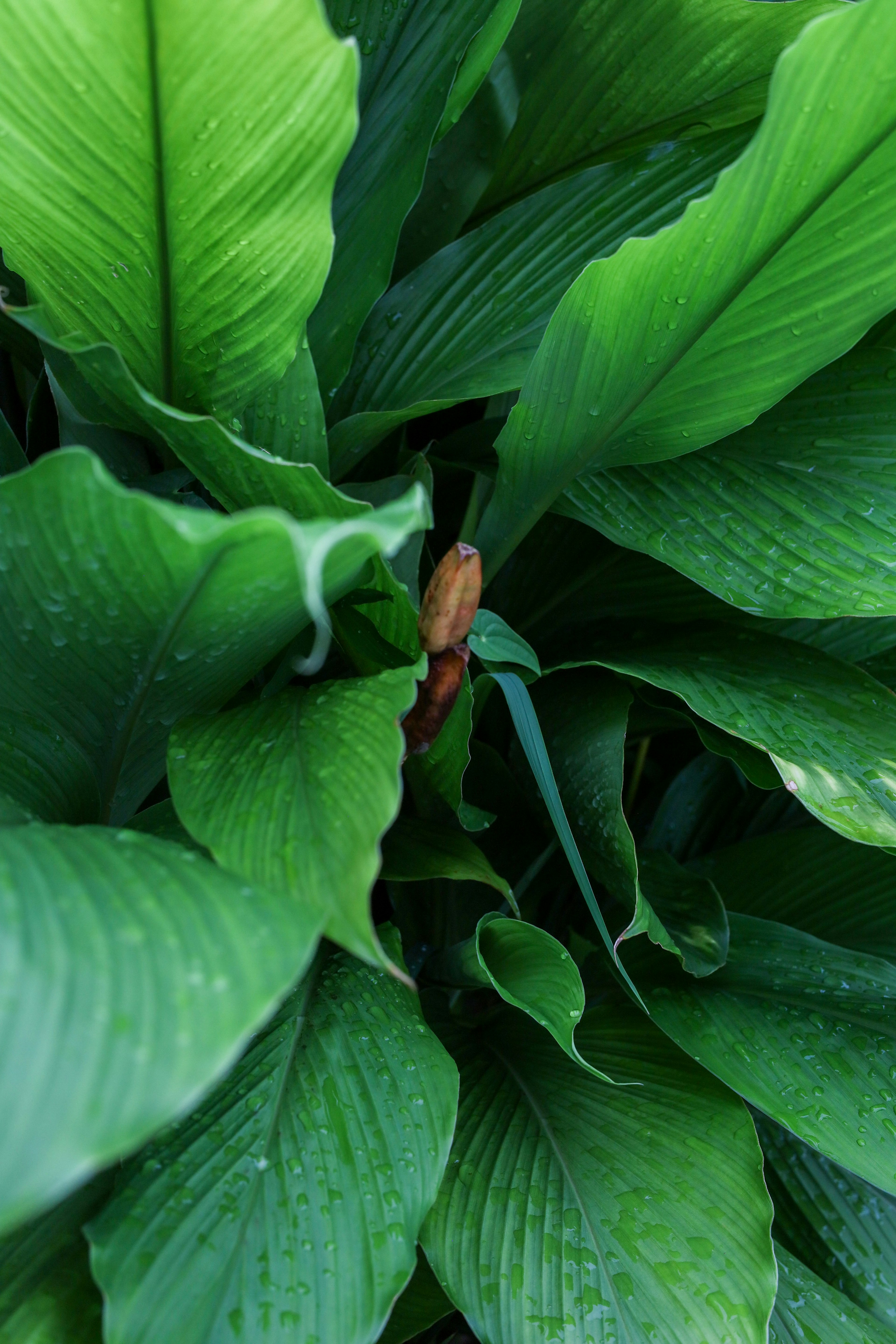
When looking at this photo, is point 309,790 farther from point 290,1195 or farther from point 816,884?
point 816,884

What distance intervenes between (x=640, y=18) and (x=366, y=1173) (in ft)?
2.39

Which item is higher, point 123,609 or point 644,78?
point 644,78

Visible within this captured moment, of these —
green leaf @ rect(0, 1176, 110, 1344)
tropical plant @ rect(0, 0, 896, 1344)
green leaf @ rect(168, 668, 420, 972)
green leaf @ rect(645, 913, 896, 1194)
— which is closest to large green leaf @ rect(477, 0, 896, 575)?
tropical plant @ rect(0, 0, 896, 1344)

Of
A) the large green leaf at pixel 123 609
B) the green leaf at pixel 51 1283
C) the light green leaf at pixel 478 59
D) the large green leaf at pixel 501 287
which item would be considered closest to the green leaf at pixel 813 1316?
the green leaf at pixel 51 1283

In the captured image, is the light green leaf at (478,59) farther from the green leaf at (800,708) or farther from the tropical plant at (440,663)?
the green leaf at (800,708)

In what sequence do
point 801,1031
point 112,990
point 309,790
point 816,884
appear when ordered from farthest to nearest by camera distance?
point 816,884 < point 801,1031 < point 309,790 < point 112,990

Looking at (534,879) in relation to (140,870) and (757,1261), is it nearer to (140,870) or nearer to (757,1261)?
(757,1261)

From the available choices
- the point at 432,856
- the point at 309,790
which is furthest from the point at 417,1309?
the point at 309,790

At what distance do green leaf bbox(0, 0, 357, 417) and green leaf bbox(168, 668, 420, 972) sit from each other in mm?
200

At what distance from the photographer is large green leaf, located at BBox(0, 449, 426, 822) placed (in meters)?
0.35

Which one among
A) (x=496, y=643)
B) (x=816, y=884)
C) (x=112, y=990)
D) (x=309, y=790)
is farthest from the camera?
(x=816, y=884)

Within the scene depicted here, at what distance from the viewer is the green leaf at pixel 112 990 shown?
0.25 meters

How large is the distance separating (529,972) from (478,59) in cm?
56

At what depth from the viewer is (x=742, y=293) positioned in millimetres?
518
